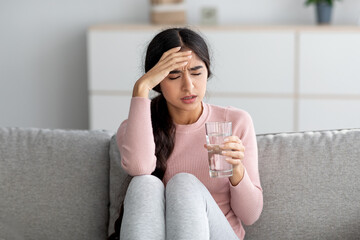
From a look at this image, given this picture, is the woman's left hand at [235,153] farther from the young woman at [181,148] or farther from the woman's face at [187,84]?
the woman's face at [187,84]

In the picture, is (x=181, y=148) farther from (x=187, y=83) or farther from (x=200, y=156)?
(x=187, y=83)

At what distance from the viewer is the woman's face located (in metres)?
2.14

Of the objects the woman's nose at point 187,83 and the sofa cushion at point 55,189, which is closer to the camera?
the woman's nose at point 187,83

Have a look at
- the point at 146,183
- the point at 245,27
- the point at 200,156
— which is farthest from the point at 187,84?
the point at 245,27

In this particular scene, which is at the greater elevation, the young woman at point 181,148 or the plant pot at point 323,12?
the plant pot at point 323,12

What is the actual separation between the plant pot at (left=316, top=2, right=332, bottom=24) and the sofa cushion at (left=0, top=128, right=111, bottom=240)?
2.53 meters

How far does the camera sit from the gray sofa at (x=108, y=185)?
2229 mm

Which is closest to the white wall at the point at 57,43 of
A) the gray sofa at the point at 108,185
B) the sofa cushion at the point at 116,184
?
the gray sofa at the point at 108,185

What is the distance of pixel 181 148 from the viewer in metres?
2.24

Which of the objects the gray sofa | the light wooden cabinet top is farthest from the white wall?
the gray sofa

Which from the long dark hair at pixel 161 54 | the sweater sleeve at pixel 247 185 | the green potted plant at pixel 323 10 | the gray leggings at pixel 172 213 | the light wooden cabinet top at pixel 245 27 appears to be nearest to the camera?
the gray leggings at pixel 172 213

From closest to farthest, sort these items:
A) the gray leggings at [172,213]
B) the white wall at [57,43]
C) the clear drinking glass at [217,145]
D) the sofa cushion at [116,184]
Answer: the gray leggings at [172,213]
the clear drinking glass at [217,145]
the sofa cushion at [116,184]
the white wall at [57,43]

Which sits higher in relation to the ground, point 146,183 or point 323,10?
point 323,10

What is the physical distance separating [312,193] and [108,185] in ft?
2.56
